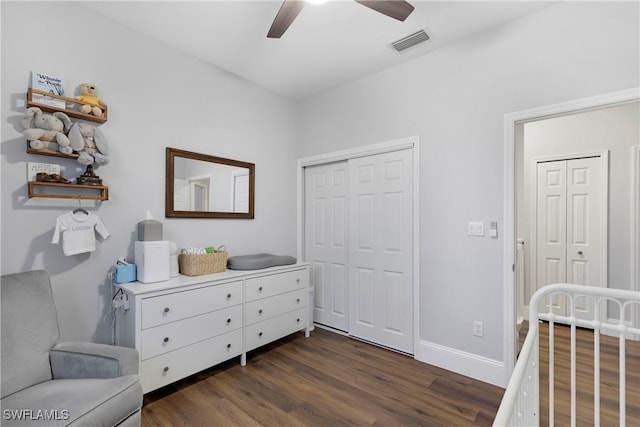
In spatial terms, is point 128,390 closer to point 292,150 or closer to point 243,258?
point 243,258

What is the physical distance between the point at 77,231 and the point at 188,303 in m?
0.86

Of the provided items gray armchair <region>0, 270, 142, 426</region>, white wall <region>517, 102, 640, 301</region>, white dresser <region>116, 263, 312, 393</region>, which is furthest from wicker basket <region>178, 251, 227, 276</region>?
white wall <region>517, 102, 640, 301</region>

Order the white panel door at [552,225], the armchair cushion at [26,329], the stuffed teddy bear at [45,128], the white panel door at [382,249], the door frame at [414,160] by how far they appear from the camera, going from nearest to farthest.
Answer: the armchair cushion at [26,329] → the stuffed teddy bear at [45,128] → the door frame at [414,160] → the white panel door at [382,249] → the white panel door at [552,225]

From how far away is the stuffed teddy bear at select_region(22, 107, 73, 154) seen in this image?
1810 mm

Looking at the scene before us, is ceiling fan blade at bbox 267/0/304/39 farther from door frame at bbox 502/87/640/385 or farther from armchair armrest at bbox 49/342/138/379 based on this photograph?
armchair armrest at bbox 49/342/138/379

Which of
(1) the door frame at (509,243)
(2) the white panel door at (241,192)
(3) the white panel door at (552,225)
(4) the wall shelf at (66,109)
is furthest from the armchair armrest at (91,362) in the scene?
(3) the white panel door at (552,225)

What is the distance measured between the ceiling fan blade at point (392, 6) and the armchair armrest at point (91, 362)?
2.35 metres

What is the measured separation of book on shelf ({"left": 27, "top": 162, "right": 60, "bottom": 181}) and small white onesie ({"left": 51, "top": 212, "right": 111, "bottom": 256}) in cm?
28

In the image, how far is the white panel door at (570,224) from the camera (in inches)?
129

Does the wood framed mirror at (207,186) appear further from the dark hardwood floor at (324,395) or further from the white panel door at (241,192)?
the dark hardwood floor at (324,395)

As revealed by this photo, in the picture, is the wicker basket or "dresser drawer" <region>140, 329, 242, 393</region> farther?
the wicker basket

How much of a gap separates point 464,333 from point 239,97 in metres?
3.03

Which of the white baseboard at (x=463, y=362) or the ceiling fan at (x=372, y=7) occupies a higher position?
the ceiling fan at (x=372, y=7)

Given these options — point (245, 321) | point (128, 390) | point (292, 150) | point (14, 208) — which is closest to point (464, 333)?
point (245, 321)
